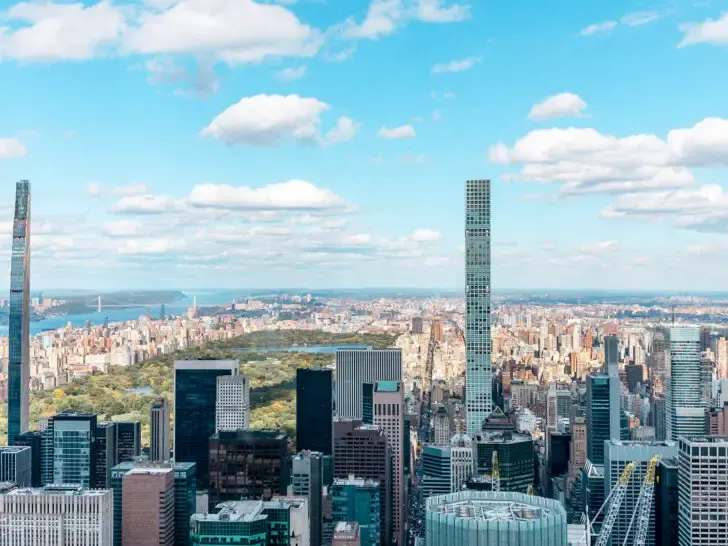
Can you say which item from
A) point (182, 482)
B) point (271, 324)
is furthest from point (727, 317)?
point (182, 482)

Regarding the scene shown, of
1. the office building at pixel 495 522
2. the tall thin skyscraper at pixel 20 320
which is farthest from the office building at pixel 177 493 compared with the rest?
the office building at pixel 495 522

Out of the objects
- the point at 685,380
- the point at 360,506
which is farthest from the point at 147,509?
the point at 685,380

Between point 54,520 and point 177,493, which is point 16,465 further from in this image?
point 54,520

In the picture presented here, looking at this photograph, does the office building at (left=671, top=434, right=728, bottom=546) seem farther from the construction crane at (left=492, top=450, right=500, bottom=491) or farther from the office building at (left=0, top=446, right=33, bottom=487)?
the office building at (left=0, top=446, right=33, bottom=487)

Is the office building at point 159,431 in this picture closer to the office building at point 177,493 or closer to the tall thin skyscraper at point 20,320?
the office building at point 177,493

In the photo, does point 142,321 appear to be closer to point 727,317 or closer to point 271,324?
point 271,324

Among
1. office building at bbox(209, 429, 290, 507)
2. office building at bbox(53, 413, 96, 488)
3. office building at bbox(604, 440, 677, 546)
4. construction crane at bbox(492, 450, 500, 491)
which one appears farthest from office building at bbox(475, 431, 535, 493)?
office building at bbox(53, 413, 96, 488)

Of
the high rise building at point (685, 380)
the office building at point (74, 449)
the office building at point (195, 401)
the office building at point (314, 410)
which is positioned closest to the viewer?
the office building at point (74, 449)
